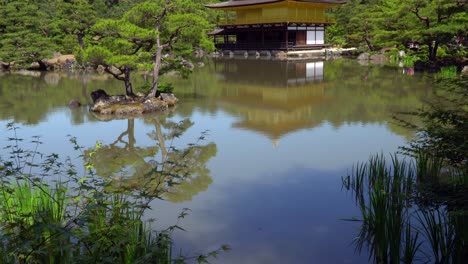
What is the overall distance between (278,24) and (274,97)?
23.3m

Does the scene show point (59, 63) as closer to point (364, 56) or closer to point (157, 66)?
point (157, 66)

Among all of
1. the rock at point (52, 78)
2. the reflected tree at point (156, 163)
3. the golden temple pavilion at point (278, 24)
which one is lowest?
the reflected tree at point (156, 163)

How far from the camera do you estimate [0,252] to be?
3.86 m

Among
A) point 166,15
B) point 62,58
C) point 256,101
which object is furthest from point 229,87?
point 62,58

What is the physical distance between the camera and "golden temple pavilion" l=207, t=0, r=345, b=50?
40250 millimetres

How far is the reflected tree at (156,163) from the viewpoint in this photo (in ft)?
25.8

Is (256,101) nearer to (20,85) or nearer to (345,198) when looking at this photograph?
(345,198)

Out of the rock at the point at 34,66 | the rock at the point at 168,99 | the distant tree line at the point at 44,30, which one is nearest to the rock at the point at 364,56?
the distant tree line at the point at 44,30

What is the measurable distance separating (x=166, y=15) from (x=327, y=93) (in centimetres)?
786

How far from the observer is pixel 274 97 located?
1883 cm

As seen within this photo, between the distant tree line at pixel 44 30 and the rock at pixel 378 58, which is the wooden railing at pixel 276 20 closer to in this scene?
the rock at pixel 378 58

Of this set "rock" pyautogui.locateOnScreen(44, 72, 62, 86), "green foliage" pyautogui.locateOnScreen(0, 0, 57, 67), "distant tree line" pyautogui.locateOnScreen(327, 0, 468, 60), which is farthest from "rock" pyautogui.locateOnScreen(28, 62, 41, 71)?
"distant tree line" pyautogui.locateOnScreen(327, 0, 468, 60)

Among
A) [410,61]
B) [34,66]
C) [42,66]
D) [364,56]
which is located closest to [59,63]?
[42,66]

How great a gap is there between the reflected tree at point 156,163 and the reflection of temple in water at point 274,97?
2.37m
